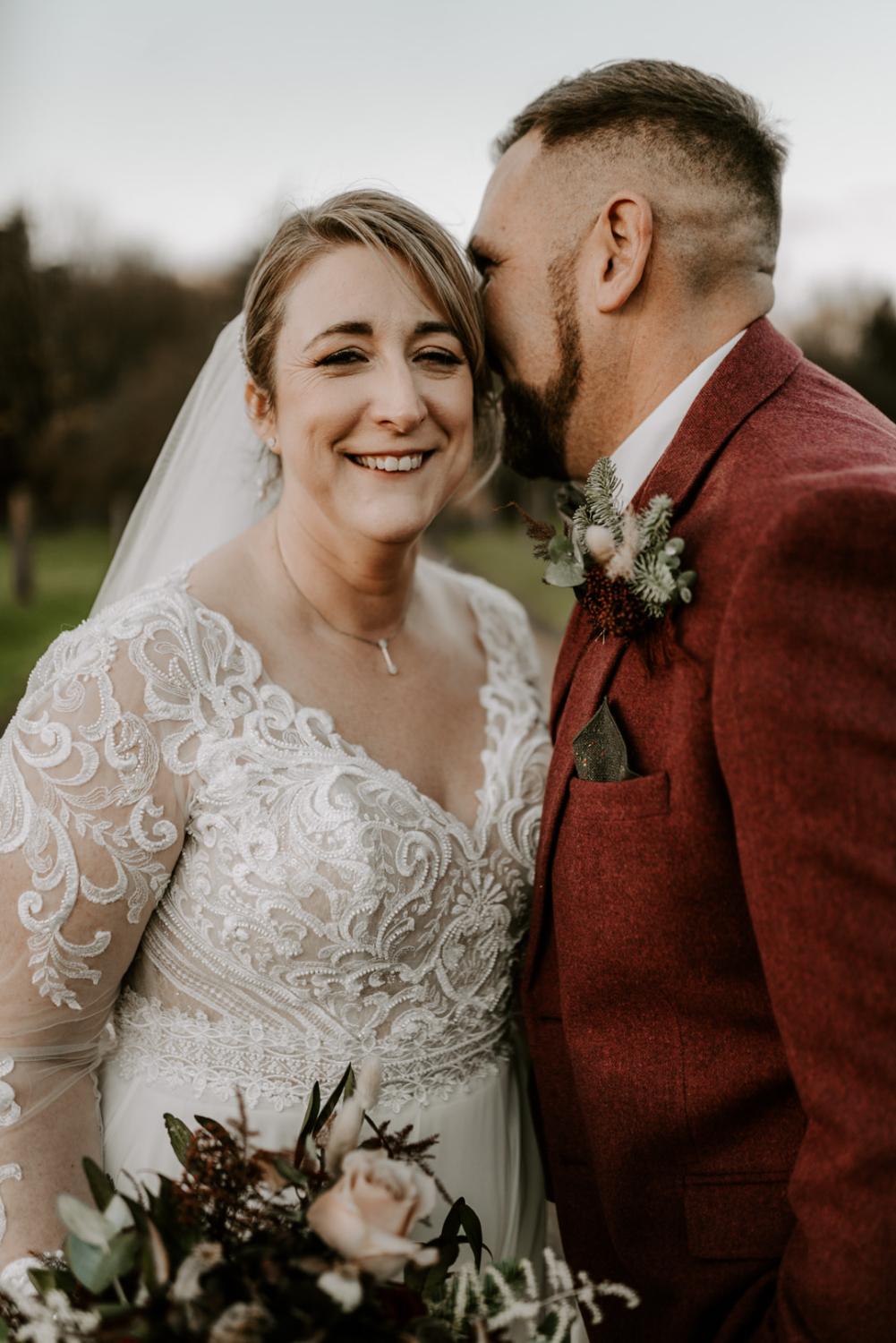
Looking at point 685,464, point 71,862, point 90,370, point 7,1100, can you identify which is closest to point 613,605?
point 685,464

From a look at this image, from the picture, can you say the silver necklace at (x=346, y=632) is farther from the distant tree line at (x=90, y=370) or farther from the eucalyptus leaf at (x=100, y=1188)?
the distant tree line at (x=90, y=370)

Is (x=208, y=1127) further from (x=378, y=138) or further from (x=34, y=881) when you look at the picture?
(x=378, y=138)

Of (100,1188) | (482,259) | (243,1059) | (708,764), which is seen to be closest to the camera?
(100,1188)

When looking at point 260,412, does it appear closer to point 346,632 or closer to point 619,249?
point 346,632

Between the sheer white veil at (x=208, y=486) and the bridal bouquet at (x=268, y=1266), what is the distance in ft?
6.20

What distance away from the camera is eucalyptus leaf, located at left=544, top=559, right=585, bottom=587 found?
79.4 inches

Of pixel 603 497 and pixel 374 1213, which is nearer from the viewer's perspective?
pixel 374 1213

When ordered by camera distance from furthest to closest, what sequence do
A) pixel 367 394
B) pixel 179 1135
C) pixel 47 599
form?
pixel 47 599
pixel 367 394
pixel 179 1135

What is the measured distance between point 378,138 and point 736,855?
6.05 metres

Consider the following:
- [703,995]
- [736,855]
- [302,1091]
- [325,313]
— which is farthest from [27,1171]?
[325,313]

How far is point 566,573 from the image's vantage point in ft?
6.63

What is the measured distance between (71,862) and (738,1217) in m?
1.41

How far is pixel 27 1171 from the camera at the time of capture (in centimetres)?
206

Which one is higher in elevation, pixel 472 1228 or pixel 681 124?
pixel 681 124
